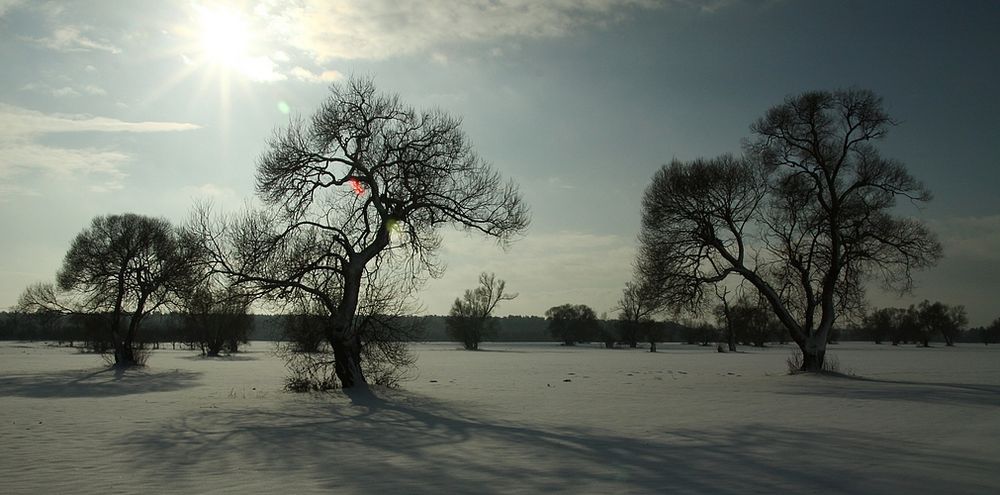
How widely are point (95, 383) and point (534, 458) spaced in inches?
933

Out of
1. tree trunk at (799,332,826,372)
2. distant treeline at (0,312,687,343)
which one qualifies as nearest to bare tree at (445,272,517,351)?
distant treeline at (0,312,687,343)

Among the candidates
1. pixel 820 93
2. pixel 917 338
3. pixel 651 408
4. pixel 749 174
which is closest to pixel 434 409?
pixel 651 408

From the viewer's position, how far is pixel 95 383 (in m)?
26.6

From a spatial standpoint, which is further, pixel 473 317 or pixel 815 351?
pixel 473 317

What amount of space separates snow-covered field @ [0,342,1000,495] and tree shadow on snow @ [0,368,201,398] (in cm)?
104

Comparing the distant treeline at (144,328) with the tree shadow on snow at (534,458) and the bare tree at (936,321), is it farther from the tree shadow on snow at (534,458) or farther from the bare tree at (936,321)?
the bare tree at (936,321)

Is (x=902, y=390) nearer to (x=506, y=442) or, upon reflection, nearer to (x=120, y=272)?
(x=506, y=442)

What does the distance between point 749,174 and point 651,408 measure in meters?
16.0

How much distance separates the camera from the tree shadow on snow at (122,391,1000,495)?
8508 millimetres

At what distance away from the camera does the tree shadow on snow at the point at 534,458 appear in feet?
27.9

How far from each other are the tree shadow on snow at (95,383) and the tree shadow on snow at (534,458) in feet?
35.7


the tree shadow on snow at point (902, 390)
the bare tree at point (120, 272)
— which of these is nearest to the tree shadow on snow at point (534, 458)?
the tree shadow on snow at point (902, 390)

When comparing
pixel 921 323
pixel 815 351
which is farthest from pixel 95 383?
pixel 921 323

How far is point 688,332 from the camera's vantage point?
132 meters
